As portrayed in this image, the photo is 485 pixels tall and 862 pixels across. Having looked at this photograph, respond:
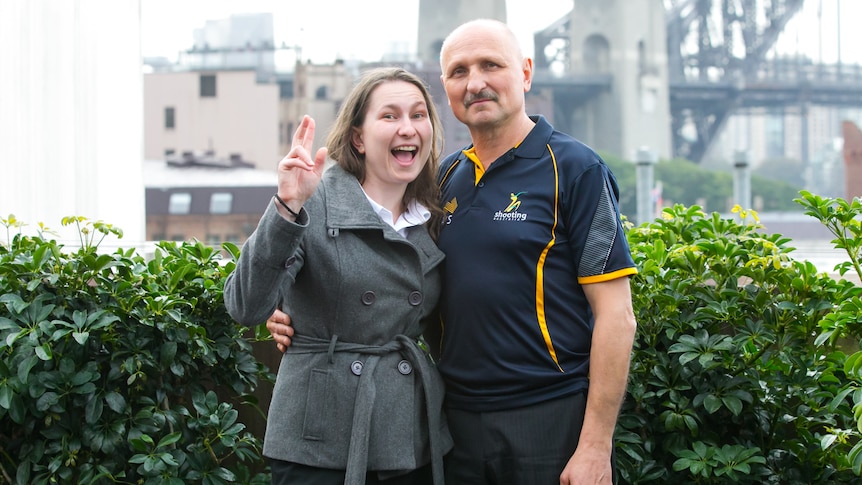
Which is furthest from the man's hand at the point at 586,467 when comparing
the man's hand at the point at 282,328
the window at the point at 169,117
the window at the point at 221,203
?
the window at the point at 169,117

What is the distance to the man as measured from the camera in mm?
1942

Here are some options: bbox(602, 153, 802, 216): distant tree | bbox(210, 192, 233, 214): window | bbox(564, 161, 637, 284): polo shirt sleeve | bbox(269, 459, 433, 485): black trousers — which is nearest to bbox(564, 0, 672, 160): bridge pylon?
bbox(602, 153, 802, 216): distant tree

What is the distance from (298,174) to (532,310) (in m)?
0.53

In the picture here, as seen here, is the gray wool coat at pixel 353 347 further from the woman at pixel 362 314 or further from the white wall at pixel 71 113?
the white wall at pixel 71 113

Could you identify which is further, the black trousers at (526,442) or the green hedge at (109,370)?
the green hedge at (109,370)

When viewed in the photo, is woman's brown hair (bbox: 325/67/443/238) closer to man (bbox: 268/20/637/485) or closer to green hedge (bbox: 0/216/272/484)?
man (bbox: 268/20/637/485)

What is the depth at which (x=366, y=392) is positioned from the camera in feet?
6.35

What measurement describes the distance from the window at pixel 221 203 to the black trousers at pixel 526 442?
59.5 metres

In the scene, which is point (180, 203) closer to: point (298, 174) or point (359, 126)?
point (359, 126)

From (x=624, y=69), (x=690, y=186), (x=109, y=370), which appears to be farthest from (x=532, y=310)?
(x=624, y=69)

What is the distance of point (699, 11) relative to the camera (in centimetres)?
8475

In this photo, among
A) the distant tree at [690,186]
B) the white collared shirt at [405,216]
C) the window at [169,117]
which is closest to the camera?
the white collared shirt at [405,216]

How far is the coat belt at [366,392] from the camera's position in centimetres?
191

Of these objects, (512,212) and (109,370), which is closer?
(512,212)
